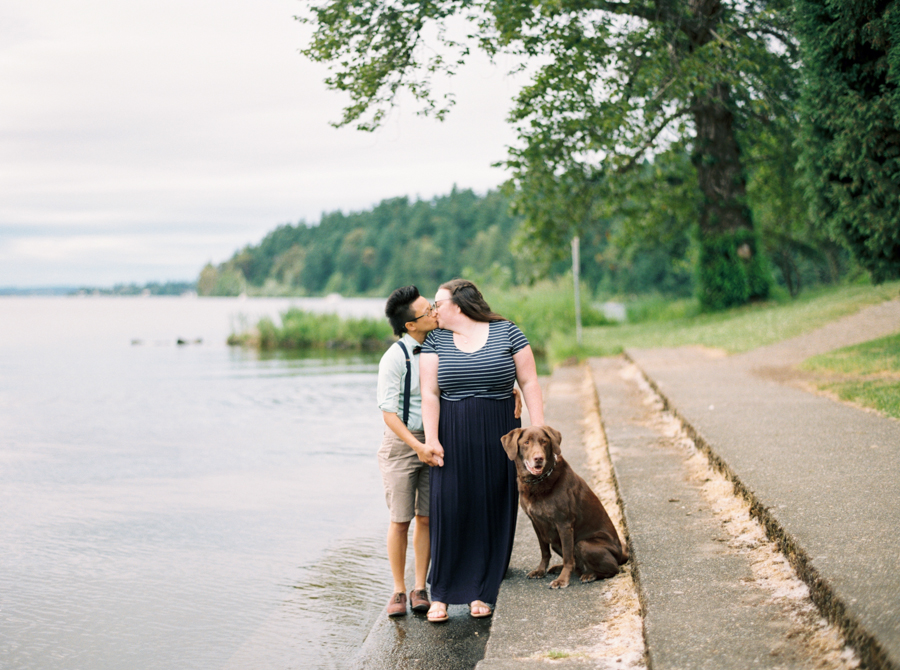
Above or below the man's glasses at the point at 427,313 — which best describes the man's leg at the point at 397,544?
below

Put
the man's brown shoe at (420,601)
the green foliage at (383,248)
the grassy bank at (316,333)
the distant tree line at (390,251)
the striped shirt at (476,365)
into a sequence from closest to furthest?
the striped shirt at (476,365) → the man's brown shoe at (420,601) → the grassy bank at (316,333) → the distant tree line at (390,251) → the green foliage at (383,248)

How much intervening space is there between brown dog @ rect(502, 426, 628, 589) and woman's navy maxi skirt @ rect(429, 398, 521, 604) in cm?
22

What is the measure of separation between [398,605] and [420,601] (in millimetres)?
151

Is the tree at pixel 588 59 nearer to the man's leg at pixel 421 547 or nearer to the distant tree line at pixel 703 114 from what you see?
the distant tree line at pixel 703 114

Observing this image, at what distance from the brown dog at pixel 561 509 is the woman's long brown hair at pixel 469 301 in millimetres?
718

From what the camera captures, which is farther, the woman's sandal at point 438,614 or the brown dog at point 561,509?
the woman's sandal at point 438,614

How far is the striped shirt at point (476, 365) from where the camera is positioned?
4.79 meters

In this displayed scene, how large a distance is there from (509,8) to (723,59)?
4510mm

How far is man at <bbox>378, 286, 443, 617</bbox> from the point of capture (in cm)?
494

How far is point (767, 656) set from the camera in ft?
11.1

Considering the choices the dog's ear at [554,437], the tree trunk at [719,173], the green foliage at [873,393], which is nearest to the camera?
Answer: the dog's ear at [554,437]

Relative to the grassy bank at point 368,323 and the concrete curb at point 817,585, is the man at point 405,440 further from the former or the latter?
the grassy bank at point 368,323

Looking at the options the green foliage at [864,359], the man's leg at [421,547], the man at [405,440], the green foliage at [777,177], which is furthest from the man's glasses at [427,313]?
the green foliage at [777,177]

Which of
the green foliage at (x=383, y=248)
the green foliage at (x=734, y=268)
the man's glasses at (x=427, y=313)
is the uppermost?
the green foliage at (x=383, y=248)
